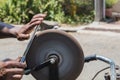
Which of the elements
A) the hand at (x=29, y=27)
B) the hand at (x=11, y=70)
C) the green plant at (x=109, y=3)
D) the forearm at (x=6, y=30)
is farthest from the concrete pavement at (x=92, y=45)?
the hand at (x=11, y=70)

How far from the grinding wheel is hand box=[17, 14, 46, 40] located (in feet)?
0.48

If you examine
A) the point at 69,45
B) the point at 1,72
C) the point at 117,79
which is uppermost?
the point at 1,72

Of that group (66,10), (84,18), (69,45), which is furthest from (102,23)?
(69,45)

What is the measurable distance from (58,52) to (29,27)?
0.28 m

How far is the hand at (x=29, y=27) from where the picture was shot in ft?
7.19

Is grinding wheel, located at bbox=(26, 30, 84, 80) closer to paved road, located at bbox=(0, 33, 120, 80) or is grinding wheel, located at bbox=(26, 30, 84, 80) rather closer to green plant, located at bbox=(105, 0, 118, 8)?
paved road, located at bbox=(0, 33, 120, 80)

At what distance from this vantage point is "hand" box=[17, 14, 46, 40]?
2.19 m

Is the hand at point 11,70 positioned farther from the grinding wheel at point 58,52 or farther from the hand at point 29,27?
the grinding wheel at point 58,52

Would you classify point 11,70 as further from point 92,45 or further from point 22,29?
point 92,45

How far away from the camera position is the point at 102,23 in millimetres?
11141

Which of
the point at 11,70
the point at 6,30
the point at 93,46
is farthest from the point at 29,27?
the point at 93,46

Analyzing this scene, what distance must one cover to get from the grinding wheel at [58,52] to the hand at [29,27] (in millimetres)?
146

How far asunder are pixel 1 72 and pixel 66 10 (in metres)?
10.3

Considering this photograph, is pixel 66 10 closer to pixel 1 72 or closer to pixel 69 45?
pixel 69 45
